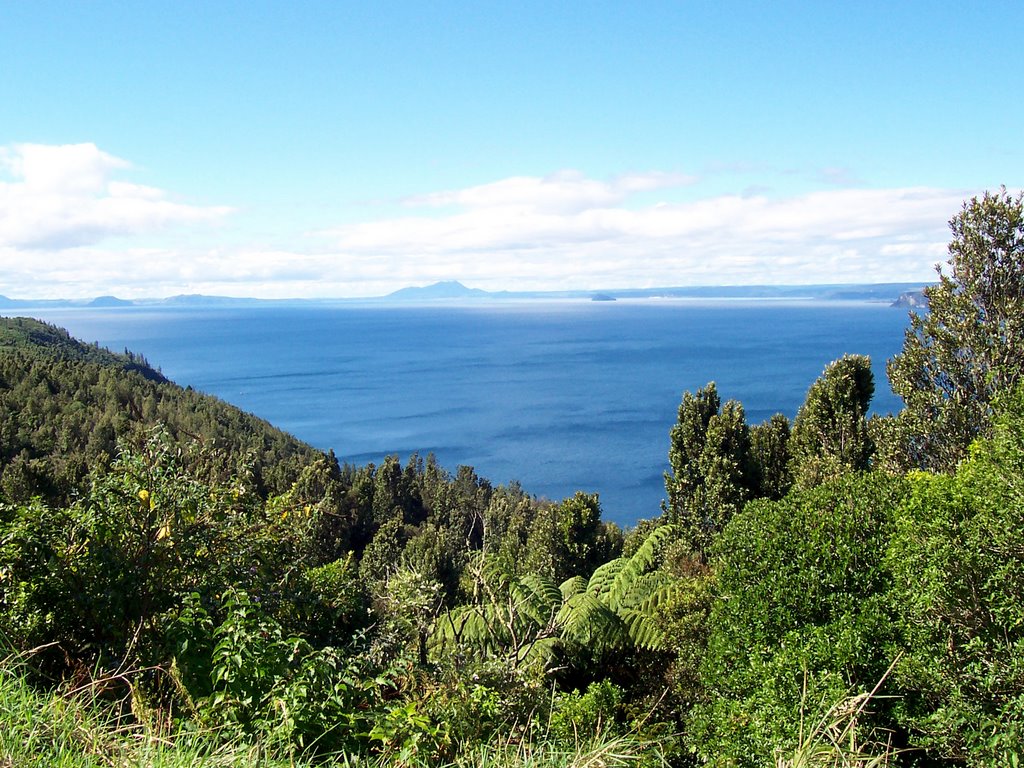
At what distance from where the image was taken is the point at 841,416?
15.1 m

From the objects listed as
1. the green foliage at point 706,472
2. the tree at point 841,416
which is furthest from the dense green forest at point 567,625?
the green foliage at point 706,472

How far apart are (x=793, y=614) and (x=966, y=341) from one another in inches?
260

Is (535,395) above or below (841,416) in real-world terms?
below

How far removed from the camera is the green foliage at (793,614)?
632 cm

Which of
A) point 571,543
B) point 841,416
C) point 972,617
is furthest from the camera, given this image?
point 571,543

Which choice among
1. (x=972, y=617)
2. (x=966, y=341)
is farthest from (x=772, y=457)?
(x=972, y=617)

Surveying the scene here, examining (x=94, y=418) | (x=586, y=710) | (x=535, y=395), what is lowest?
(x=535, y=395)

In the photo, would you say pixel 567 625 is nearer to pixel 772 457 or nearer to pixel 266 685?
pixel 266 685

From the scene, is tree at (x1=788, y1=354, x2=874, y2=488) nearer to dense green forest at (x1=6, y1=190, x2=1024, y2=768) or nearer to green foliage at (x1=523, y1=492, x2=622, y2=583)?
dense green forest at (x1=6, y1=190, x2=1024, y2=768)

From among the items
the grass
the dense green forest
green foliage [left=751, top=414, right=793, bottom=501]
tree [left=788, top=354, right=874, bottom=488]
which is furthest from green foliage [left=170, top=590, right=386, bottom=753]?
green foliage [left=751, top=414, right=793, bottom=501]

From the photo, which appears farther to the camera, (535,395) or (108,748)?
(535,395)

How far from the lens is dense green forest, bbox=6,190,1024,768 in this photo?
3955 mm

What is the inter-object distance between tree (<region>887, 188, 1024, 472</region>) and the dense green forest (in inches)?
1.3

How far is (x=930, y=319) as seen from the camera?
11.5m
